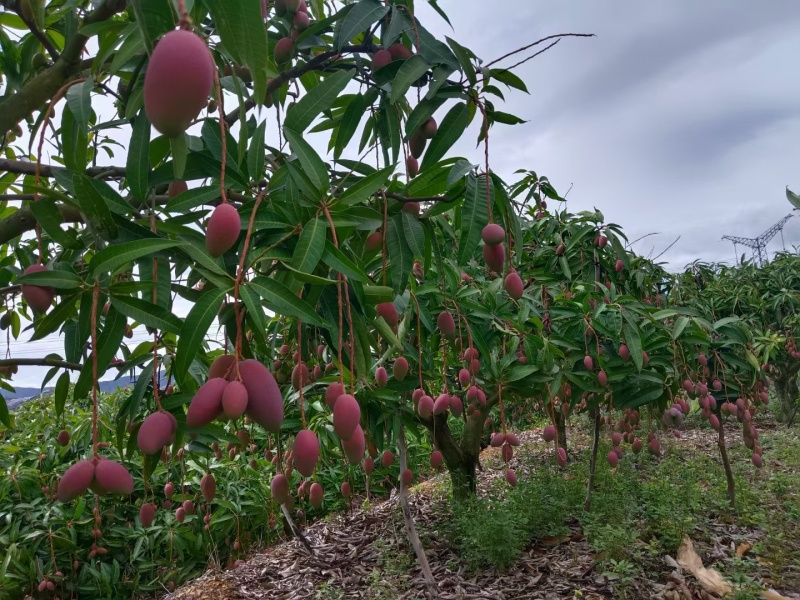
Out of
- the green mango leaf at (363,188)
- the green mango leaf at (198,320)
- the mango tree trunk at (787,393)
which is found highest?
the green mango leaf at (363,188)

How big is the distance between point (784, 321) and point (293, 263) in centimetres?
469

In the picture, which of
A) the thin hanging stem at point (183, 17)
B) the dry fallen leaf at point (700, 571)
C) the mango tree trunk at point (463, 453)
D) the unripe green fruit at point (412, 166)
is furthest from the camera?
the mango tree trunk at point (463, 453)

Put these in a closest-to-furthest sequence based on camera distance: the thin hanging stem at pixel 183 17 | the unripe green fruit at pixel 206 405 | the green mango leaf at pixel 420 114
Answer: the thin hanging stem at pixel 183 17, the unripe green fruit at pixel 206 405, the green mango leaf at pixel 420 114

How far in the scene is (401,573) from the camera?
2.38 metres

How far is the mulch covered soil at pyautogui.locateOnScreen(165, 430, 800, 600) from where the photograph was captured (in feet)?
7.21

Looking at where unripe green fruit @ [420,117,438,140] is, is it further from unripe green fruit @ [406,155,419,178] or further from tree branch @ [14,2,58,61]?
tree branch @ [14,2,58,61]

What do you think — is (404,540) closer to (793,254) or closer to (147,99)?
(147,99)

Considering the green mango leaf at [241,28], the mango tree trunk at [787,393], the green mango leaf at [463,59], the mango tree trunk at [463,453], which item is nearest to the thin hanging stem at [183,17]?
the green mango leaf at [241,28]

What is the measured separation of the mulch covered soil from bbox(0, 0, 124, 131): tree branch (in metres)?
1.96

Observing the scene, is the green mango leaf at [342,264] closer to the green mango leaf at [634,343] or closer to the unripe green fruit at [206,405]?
the unripe green fruit at [206,405]

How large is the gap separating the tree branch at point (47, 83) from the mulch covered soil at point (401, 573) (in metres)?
1.96

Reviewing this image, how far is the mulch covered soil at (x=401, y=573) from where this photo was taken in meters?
2.20

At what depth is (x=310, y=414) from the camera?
2865 millimetres

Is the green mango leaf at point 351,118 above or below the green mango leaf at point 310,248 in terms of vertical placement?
above
